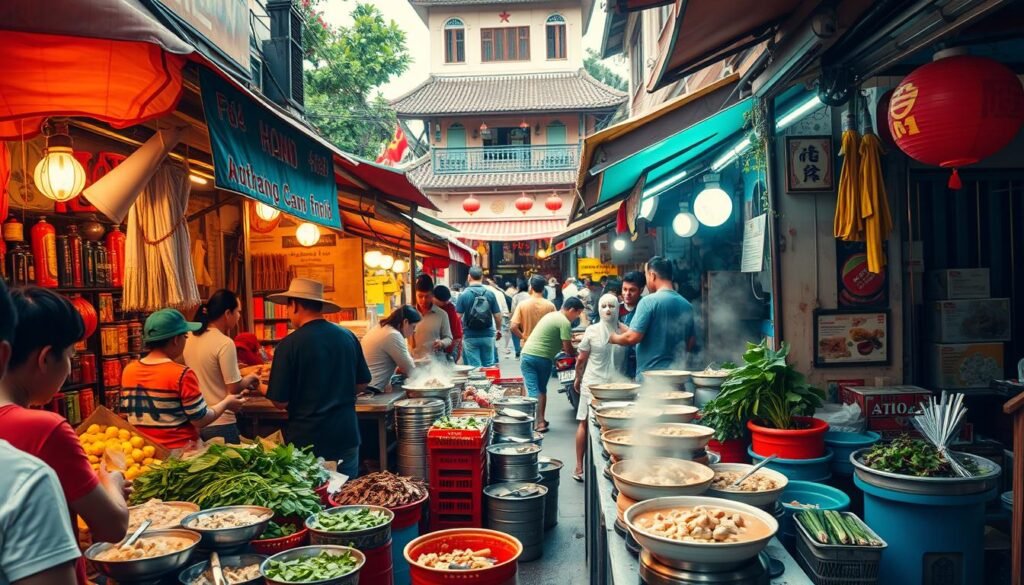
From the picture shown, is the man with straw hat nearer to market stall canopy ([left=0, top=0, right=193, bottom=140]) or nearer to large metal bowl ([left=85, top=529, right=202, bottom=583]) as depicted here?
market stall canopy ([left=0, top=0, right=193, bottom=140])

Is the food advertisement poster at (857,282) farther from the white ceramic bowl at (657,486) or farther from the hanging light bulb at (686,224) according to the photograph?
the hanging light bulb at (686,224)

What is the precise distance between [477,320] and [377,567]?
7.97 m

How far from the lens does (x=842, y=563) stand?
10.2 ft

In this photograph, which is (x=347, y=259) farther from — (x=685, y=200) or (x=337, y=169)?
(x=685, y=200)

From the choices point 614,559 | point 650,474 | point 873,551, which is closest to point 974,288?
point 873,551

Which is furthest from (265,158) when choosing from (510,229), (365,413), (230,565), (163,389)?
(510,229)

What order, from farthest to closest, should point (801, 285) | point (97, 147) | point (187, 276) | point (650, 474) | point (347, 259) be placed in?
point (347, 259), point (97, 147), point (801, 285), point (187, 276), point (650, 474)

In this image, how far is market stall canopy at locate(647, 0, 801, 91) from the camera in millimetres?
3721

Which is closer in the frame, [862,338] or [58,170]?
[58,170]

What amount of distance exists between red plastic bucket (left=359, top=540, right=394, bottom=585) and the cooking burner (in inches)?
72.8

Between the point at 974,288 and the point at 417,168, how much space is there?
26612mm

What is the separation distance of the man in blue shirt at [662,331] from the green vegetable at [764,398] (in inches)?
71.4

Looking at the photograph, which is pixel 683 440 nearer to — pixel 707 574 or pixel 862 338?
pixel 707 574

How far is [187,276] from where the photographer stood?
4781 mm
